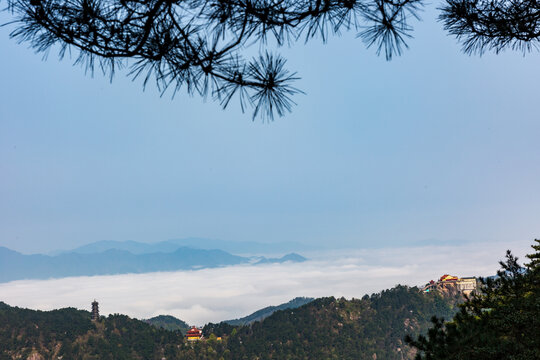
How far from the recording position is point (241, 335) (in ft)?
314

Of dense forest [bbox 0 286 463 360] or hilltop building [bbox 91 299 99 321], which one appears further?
hilltop building [bbox 91 299 99 321]

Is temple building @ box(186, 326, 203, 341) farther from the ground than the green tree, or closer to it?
closer to it

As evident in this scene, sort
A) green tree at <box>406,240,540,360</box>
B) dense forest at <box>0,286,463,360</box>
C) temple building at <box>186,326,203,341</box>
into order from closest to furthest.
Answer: green tree at <box>406,240,540,360</box> → dense forest at <box>0,286,463,360</box> → temple building at <box>186,326,203,341</box>

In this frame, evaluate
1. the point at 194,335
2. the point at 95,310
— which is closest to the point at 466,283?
the point at 194,335

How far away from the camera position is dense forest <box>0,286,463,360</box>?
285 ft

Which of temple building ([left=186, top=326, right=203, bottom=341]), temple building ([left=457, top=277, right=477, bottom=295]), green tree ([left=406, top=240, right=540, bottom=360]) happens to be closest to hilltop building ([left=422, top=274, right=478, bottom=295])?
temple building ([left=457, top=277, right=477, bottom=295])

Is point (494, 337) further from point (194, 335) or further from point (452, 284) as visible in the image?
point (452, 284)

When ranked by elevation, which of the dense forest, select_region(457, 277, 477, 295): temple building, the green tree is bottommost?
the dense forest

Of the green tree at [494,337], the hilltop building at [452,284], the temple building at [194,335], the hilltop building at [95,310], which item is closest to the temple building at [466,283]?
the hilltop building at [452,284]

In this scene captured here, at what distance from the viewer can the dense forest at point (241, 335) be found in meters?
86.9

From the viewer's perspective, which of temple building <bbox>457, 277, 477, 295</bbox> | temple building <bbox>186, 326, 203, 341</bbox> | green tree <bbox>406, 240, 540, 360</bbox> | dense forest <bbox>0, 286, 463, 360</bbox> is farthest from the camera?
temple building <bbox>457, 277, 477, 295</bbox>

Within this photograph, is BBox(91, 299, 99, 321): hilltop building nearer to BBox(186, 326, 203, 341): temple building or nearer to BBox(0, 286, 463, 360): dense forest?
BBox(0, 286, 463, 360): dense forest

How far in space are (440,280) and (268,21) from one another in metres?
117

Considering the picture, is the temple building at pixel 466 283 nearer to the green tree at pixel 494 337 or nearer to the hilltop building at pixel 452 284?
the hilltop building at pixel 452 284
